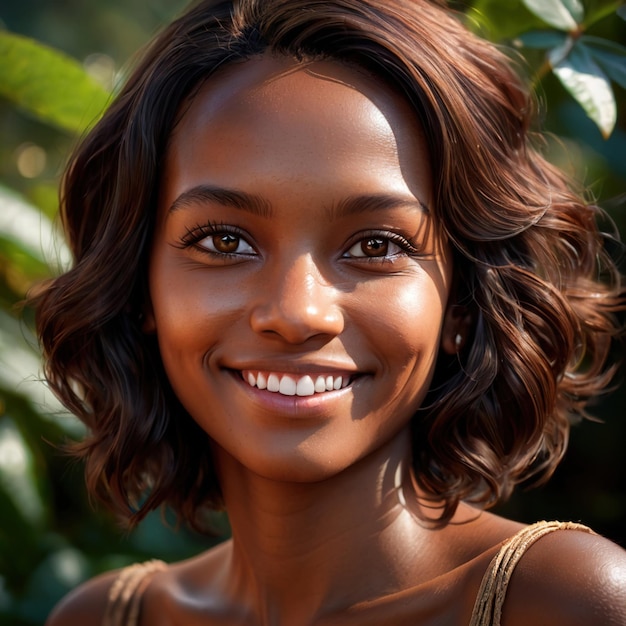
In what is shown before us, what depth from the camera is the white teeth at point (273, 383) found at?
1626 mm

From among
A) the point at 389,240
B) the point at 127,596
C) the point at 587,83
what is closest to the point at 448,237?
the point at 389,240

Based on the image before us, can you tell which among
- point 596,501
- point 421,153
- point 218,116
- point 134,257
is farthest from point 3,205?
point 596,501

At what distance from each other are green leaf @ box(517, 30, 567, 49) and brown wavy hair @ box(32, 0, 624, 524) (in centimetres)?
14

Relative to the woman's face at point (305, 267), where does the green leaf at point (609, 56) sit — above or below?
above

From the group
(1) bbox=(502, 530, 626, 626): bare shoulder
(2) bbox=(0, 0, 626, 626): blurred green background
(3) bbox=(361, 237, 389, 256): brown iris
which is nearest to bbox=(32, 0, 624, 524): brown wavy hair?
(3) bbox=(361, 237, 389, 256): brown iris

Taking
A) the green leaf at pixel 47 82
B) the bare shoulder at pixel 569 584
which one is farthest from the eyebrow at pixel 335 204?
the green leaf at pixel 47 82

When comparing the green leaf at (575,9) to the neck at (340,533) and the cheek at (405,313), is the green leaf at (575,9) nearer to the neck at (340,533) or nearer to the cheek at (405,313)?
the cheek at (405,313)

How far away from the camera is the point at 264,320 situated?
1.58 m

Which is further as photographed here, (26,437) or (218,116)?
(26,437)

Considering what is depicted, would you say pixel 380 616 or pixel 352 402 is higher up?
pixel 352 402

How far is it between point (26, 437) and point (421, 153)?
137cm

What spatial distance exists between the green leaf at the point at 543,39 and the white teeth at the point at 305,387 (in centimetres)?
84

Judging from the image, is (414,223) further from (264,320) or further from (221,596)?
(221,596)

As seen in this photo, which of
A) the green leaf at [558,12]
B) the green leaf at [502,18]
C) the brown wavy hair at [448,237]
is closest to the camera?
the brown wavy hair at [448,237]
